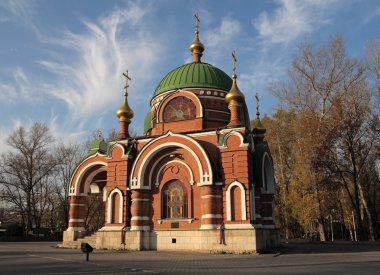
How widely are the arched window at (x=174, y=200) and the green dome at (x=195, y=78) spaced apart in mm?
6624

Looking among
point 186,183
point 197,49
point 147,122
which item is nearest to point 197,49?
point 197,49

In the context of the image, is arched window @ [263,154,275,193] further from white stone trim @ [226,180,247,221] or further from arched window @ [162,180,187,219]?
arched window @ [162,180,187,219]

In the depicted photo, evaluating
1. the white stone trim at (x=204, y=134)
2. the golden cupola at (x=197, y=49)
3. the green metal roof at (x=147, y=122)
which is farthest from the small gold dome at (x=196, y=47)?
the white stone trim at (x=204, y=134)

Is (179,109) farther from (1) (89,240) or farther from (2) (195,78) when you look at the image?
(1) (89,240)

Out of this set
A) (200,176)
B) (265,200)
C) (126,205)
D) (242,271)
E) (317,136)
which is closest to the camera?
(242,271)

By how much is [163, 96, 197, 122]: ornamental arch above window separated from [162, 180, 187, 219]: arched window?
420 centimetres

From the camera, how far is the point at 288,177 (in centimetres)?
2978

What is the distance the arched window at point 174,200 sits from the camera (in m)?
17.4

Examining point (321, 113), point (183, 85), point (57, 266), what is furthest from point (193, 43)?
point (57, 266)

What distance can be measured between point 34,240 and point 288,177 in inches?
830

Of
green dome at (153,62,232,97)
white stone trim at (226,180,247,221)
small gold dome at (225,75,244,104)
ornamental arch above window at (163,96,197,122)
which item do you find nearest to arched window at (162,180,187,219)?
white stone trim at (226,180,247,221)

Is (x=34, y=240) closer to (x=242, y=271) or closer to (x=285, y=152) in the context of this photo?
(x=285, y=152)

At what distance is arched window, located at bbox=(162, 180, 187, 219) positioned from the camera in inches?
683

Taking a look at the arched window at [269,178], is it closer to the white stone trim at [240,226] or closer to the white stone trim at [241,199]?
the white stone trim at [241,199]
